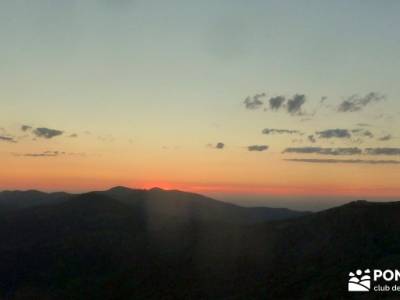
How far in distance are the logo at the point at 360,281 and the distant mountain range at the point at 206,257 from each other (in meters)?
0.98

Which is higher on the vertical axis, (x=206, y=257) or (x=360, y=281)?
(x=360, y=281)

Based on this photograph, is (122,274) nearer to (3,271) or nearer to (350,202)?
(3,271)

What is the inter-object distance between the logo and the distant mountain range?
979mm

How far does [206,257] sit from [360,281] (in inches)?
1575

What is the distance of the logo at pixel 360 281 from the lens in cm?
5378

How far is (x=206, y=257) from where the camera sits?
9088 cm

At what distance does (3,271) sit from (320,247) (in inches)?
2907

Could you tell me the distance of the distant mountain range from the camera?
2650 inches

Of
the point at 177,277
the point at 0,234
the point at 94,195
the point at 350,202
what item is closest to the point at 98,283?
the point at 177,277

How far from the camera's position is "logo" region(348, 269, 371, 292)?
2117 inches

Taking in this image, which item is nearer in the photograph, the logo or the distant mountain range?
the logo

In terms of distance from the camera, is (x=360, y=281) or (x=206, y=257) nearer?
(x=360, y=281)

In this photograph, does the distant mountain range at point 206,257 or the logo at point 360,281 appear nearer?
the logo at point 360,281

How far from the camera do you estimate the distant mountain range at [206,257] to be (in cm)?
6731
